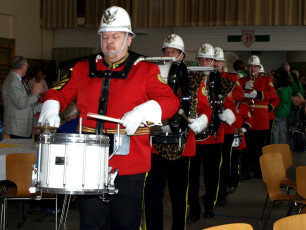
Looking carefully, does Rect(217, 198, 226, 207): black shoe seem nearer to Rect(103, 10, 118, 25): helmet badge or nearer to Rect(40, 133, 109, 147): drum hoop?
Rect(103, 10, 118, 25): helmet badge

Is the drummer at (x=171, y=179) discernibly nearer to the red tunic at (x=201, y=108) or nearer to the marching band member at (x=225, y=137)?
the red tunic at (x=201, y=108)

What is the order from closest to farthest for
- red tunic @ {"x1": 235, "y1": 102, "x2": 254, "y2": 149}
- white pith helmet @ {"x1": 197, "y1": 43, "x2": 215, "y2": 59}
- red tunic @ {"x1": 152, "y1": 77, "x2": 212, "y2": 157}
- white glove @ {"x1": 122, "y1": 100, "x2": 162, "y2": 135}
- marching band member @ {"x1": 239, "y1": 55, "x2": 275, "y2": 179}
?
white glove @ {"x1": 122, "y1": 100, "x2": 162, "y2": 135} < red tunic @ {"x1": 152, "y1": 77, "x2": 212, "y2": 157} < white pith helmet @ {"x1": 197, "y1": 43, "x2": 215, "y2": 59} < red tunic @ {"x1": 235, "y1": 102, "x2": 254, "y2": 149} < marching band member @ {"x1": 239, "y1": 55, "x2": 275, "y2": 179}

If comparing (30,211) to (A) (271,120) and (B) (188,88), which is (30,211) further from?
(A) (271,120)

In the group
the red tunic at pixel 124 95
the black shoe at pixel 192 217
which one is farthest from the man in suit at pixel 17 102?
the red tunic at pixel 124 95

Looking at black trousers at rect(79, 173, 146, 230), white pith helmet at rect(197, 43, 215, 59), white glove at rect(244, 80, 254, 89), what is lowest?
black trousers at rect(79, 173, 146, 230)

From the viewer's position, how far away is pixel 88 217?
138 inches

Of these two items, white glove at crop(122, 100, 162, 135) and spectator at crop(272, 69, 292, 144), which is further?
spectator at crop(272, 69, 292, 144)

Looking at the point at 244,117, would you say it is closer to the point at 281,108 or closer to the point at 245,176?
the point at 245,176

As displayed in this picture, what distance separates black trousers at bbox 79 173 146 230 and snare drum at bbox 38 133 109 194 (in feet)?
1.82

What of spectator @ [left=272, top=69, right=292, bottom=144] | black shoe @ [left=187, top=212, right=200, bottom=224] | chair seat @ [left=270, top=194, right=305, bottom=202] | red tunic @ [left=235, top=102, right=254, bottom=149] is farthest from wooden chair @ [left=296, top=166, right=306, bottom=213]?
spectator @ [left=272, top=69, right=292, bottom=144]

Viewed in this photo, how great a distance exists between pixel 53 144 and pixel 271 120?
856 centimetres

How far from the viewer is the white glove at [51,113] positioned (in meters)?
3.19

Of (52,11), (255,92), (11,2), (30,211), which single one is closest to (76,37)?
(52,11)

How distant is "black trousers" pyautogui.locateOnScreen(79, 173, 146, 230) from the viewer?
3.49m
